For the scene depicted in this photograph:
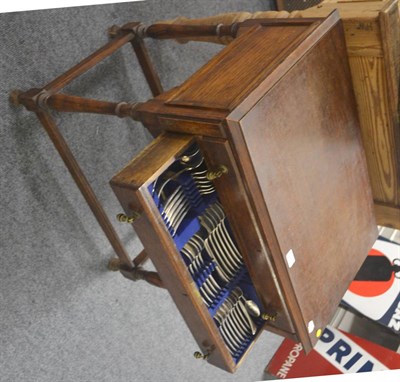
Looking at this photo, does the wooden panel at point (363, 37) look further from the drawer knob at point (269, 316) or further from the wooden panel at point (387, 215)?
the drawer knob at point (269, 316)

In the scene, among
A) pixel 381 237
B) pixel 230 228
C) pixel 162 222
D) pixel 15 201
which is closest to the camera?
pixel 162 222

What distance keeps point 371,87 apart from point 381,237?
1107 millimetres

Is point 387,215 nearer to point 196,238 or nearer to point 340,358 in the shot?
point 196,238

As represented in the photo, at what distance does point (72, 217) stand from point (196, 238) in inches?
19.3

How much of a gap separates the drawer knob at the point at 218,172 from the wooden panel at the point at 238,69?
0.09 m

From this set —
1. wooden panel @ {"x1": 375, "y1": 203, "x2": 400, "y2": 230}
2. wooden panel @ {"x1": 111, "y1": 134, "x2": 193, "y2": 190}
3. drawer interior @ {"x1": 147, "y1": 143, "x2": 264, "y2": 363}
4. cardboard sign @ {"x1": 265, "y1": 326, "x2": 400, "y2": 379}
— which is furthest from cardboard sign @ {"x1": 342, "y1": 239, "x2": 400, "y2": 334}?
wooden panel @ {"x1": 111, "y1": 134, "x2": 193, "y2": 190}

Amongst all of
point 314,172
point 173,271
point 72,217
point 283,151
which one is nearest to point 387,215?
point 314,172

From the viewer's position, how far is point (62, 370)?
1.23 meters

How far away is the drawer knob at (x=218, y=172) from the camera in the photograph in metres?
0.71

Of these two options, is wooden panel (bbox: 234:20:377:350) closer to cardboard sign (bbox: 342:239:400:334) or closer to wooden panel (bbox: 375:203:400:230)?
wooden panel (bbox: 375:203:400:230)

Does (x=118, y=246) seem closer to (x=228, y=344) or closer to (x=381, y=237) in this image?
(x=228, y=344)

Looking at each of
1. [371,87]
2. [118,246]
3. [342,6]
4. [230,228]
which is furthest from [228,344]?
[342,6]

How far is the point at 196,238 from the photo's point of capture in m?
0.81

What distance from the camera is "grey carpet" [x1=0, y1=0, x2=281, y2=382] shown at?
105 cm
